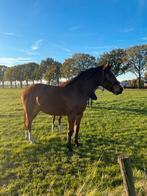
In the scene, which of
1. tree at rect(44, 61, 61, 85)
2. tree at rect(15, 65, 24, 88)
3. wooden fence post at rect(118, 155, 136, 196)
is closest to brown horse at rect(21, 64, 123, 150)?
wooden fence post at rect(118, 155, 136, 196)

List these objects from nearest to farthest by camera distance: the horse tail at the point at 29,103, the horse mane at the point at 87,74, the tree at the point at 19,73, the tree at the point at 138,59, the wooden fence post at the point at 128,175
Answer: the wooden fence post at the point at 128,175, the horse mane at the point at 87,74, the horse tail at the point at 29,103, the tree at the point at 138,59, the tree at the point at 19,73

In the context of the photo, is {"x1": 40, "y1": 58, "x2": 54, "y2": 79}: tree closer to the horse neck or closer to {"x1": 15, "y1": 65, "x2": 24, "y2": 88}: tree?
{"x1": 15, "y1": 65, "x2": 24, "y2": 88}: tree

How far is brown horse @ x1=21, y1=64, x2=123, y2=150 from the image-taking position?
540 centimetres

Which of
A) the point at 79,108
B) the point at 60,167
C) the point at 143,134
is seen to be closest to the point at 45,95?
the point at 79,108

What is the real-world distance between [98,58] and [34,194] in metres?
53.3

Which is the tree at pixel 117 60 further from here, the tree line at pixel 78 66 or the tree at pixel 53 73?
the tree at pixel 53 73

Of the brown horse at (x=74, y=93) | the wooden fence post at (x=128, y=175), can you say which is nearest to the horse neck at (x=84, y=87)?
the brown horse at (x=74, y=93)

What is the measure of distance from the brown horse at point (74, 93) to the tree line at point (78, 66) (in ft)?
105

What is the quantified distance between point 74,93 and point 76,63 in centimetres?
4991

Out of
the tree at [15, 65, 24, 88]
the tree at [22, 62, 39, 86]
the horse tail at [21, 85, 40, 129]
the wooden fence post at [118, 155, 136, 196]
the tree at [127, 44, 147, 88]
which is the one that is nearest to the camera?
the wooden fence post at [118, 155, 136, 196]

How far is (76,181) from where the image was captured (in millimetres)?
3832

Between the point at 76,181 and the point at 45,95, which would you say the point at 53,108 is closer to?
the point at 45,95

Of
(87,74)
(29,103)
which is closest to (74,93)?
(87,74)

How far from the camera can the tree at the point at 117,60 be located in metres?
49.2
